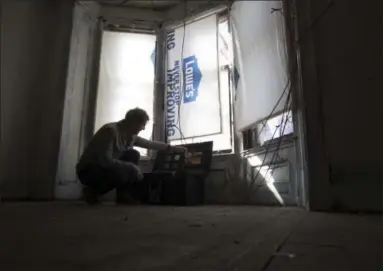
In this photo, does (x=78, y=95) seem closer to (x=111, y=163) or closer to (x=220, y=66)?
(x=111, y=163)

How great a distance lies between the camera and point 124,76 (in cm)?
346

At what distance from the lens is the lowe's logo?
126 inches

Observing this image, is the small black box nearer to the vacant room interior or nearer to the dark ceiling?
the vacant room interior

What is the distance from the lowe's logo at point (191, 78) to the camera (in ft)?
10.5

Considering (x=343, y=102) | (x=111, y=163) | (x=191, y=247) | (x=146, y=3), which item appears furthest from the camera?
(x=146, y=3)

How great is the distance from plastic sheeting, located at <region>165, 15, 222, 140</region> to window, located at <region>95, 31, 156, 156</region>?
22cm

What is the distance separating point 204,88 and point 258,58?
73 cm

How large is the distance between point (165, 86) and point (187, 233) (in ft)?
8.61

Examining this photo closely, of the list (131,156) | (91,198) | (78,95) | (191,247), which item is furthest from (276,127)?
(78,95)

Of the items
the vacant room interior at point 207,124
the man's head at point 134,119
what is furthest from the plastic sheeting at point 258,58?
the man's head at point 134,119

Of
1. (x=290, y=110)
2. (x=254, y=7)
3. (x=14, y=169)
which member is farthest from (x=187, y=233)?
(x=14, y=169)

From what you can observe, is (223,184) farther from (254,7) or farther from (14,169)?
(14,169)

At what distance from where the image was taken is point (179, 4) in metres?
3.52

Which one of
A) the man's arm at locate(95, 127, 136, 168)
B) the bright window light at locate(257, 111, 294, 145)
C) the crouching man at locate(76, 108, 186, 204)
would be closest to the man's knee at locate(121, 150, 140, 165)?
the crouching man at locate(76, 108, 186, 204)
